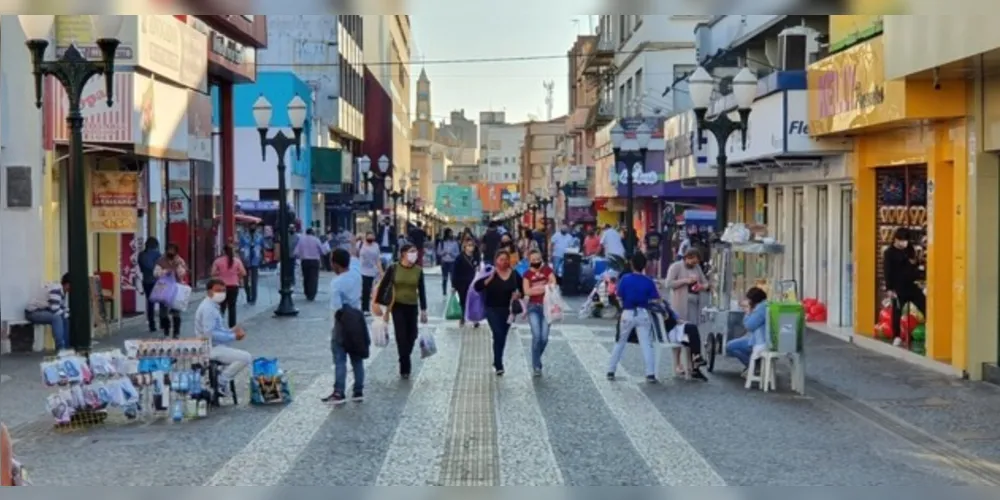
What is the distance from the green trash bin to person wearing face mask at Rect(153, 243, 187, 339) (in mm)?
9716

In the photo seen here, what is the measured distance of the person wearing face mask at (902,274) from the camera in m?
18.8

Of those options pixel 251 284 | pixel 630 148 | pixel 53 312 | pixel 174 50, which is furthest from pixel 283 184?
pixel 630 148

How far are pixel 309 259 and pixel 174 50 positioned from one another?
6.78 meters

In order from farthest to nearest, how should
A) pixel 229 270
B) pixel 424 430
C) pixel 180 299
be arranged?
1. pixel 229 270
2. pixel 180 299
3. pixel 424 430

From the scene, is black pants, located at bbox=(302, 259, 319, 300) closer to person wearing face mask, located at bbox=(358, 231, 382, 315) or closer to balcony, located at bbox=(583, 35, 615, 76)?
person wearing face mask, located at bbox=(358, 231, 382, 315)

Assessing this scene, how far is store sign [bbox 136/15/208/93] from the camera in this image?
76.7ft

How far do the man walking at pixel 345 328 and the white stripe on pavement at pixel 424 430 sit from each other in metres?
0.71

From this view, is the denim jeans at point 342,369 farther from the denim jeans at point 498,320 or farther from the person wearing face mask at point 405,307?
the denim jeans at point 498,320

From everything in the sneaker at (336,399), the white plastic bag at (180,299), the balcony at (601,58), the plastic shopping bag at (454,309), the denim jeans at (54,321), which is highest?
the balcony at (601,58)

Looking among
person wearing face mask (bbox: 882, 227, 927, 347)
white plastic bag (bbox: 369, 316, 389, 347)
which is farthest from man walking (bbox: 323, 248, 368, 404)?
person wearing face mask (bbox: 882, 227, 927, 347)

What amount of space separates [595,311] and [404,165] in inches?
3906

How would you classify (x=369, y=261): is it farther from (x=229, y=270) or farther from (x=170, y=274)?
(x=170, y=274)

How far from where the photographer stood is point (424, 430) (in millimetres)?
12438

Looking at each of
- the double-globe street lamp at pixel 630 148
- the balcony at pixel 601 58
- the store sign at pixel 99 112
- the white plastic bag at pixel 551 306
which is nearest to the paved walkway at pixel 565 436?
the white plastic bag at pixel 551 306
